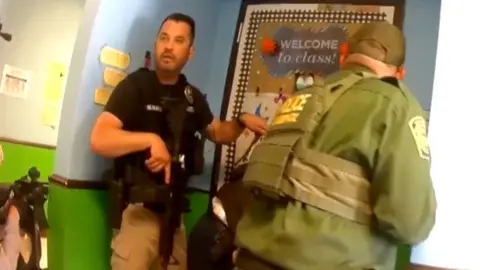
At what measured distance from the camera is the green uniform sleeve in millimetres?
1477

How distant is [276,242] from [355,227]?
0.61 feet

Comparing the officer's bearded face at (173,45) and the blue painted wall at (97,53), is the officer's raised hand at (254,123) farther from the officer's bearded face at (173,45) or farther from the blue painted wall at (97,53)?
the blue painted wall at (97,53)

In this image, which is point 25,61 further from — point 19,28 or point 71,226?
point 71,226

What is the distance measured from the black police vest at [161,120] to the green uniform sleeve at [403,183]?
94 cm

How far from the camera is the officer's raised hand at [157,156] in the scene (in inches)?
85.4

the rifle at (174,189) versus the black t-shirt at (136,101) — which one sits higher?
the black t-shirt at (136,101)

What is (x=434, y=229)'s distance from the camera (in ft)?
5.53

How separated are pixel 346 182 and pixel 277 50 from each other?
1181 millimetres

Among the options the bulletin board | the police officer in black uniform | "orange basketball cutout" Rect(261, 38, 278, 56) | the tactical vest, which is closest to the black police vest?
the police officer in black uniform

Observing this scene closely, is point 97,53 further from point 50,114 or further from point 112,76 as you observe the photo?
point 50,114

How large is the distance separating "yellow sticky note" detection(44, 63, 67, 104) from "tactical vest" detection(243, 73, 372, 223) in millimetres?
2890

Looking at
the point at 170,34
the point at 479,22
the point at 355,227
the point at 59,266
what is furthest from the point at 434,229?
the point at 59,266

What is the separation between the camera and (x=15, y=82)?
4039 millimetres

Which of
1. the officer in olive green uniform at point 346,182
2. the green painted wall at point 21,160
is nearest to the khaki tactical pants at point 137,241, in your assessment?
the officer in olive green uniform at point 346,182
